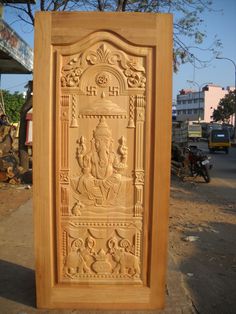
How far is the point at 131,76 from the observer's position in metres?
3.42

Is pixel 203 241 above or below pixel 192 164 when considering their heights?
below

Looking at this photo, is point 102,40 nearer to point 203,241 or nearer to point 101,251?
point 101,251

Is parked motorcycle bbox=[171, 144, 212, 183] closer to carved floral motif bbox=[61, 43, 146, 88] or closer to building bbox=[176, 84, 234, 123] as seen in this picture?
carved floral motif bbox=[61, 43, 146, 88]

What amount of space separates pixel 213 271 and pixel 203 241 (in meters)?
1.46

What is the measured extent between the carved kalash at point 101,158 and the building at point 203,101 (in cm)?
10199

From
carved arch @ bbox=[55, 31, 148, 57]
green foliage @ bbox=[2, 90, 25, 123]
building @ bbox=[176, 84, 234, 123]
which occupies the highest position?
building @ bbox=[176, 84, 234, 123]

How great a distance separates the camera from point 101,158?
11.4ft

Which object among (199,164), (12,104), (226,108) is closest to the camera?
(199,164)

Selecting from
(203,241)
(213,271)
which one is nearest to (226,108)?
(203,241)

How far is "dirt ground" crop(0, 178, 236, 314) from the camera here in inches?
165

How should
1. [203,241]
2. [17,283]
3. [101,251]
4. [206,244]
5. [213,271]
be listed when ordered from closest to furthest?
1. [101,251]
2. [17,283]
3. [213,271]
4. [206,244]
5. [203,241]

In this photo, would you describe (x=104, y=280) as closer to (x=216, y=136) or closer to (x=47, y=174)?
(x=47, y=174)

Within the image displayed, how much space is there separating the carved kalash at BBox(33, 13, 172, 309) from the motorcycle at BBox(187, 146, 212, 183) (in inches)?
402

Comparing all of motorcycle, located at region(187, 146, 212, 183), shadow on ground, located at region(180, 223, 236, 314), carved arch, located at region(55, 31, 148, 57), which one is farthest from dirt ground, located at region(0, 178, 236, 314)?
carved arch, located at region(55, 31, 148, 57)
